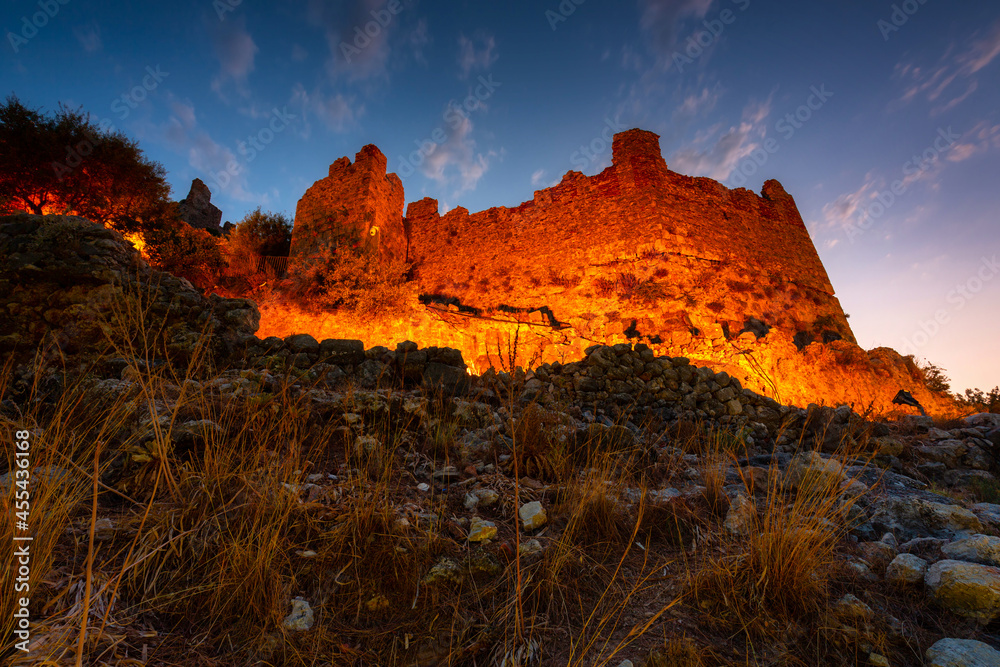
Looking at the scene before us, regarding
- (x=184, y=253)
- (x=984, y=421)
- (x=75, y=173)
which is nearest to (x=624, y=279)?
(x=984, y=421)

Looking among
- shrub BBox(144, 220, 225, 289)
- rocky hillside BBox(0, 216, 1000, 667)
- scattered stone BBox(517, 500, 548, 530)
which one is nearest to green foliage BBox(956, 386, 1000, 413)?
rocky hillside BBox(0, 216, 1000, 667)

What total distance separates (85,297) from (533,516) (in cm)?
468

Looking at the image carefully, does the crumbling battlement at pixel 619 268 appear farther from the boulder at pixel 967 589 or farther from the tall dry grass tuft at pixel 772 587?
the boulder at pixel 967 589

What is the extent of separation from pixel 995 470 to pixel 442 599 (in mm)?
6083

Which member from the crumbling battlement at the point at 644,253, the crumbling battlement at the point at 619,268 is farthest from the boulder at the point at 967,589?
the crumbling battlement at the point at 644,253

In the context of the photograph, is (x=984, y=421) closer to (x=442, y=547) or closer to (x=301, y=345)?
(x=442, y=547)

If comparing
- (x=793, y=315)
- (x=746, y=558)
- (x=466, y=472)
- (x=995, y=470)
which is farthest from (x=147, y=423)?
(x=793, y=315)

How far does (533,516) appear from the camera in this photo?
6.59 ft

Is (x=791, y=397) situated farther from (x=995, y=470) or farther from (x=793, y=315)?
(x=995, y=470)

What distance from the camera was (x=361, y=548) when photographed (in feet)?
5.46

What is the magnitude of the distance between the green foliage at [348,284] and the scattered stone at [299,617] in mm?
8751

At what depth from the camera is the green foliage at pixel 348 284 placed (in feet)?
31.8

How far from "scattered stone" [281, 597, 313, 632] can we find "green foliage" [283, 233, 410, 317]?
875 cm

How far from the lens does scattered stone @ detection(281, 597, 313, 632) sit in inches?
52.2
